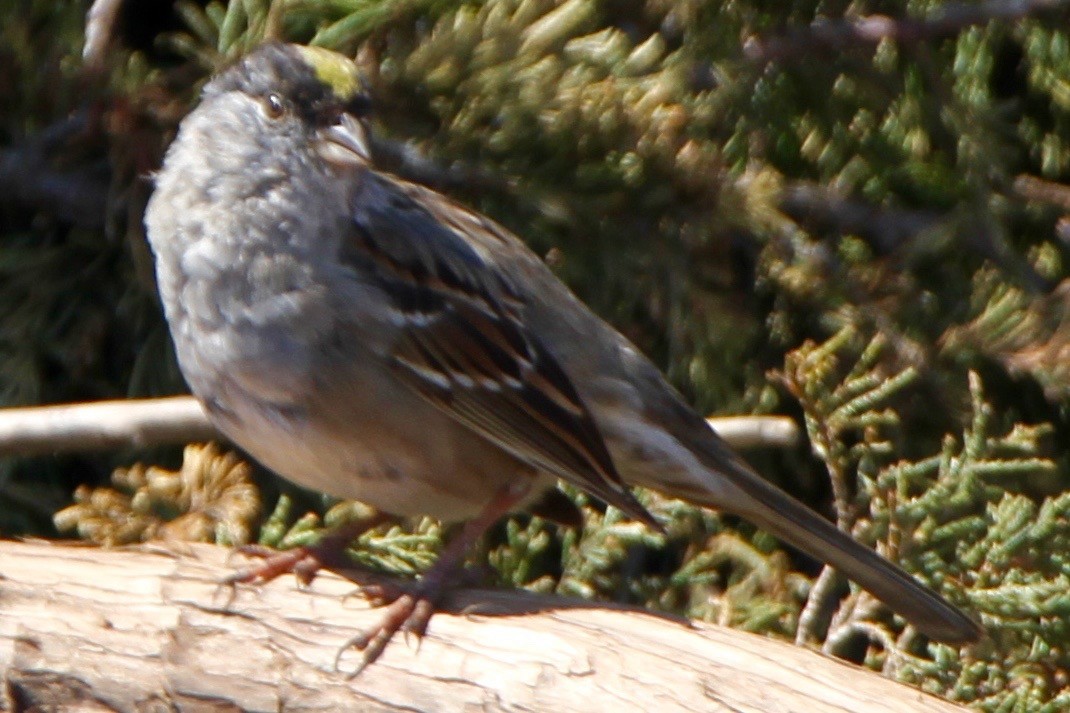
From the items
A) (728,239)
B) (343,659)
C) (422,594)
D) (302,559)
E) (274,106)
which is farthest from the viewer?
(728,239)

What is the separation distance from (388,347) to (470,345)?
6.6 inches

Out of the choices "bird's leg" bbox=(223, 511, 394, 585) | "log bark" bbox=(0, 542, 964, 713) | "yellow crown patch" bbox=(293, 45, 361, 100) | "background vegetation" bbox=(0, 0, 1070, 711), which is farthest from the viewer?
"background vegetation" bbox=(0, 0, 1070, 711)

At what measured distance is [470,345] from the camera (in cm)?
263

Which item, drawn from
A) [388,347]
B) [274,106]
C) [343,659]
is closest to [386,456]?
[388,347]

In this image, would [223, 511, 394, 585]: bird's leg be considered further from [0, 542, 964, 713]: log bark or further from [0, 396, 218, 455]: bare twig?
[0, 396, 218, 455]: bare twig

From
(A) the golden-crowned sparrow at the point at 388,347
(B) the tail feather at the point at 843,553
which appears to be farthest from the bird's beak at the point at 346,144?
(B) the tail feather at the point at 843,553

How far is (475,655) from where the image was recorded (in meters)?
2.20

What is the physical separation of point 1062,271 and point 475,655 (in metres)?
1.32

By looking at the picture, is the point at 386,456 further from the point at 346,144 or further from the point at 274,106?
the point at 274,106

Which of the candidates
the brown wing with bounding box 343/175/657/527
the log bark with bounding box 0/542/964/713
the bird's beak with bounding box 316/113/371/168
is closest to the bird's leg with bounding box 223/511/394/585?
the log bark with bounding box 0/542/964/713

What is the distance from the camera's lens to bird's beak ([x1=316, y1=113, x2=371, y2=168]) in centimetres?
245

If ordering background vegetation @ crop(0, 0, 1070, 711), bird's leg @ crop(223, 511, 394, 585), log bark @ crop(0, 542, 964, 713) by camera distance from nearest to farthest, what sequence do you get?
log bark @ crop(0, 542, 964, 713) < bird's leg @ crop(223, 511, 394, 585) < background vegetation @ crop(0, 0, 1070, 711)

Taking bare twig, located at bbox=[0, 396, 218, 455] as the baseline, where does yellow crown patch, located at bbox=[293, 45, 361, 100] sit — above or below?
above

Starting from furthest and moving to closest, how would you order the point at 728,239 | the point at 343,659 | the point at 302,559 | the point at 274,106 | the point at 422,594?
the point at 728,239
the point at 274,106
the point at 302,559
the point at 422,594
the point at 343,659
